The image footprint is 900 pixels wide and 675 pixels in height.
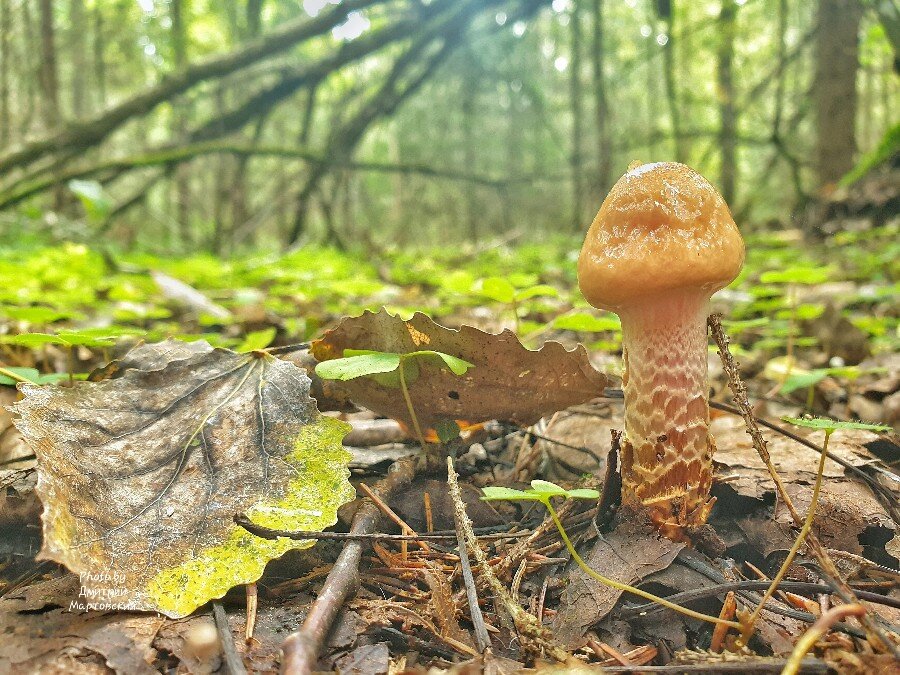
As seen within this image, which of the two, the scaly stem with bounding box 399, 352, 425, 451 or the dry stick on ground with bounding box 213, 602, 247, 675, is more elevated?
the scaly stem with bounding box 399, 352, 425, 451

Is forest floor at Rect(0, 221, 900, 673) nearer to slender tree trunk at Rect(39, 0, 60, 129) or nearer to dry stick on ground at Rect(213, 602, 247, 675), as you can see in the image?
dry stick on ground at Rect(213, 602, 247, 675)

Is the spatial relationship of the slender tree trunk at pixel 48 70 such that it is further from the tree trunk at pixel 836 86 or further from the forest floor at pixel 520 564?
the tree trunk at pixel 836 86

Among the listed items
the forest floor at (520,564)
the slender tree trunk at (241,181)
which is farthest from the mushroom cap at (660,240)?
the slender tree trunk at (241,181)

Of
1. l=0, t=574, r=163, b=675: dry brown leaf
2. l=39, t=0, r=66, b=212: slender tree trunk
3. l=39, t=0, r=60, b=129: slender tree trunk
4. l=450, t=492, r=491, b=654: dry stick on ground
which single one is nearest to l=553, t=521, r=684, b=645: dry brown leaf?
l=450, t=492, r=491, b=654: dry stick on ground

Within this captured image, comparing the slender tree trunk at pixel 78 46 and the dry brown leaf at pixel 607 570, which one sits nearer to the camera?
the dry brown leaf at pixel 607 570

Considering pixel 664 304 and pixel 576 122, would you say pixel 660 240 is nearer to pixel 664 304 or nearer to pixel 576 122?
pixel 664 304

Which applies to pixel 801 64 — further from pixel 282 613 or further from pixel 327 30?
pixel 282 613
